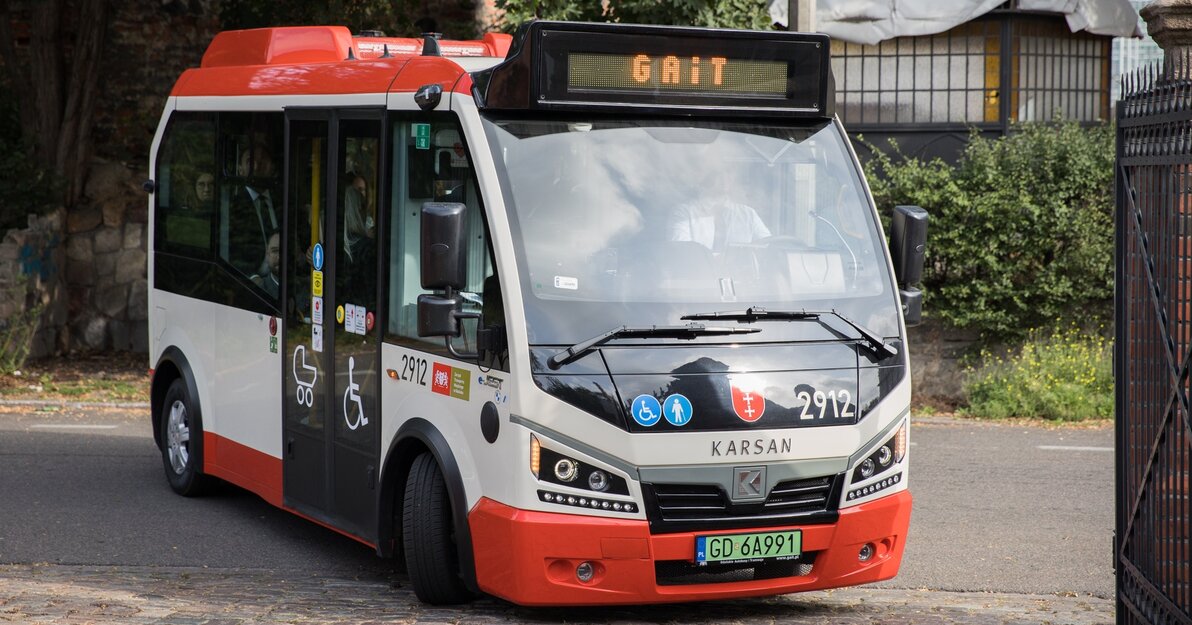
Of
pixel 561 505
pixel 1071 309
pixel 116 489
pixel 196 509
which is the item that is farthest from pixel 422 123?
pixel 1071 309

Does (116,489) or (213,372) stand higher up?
(213,372)

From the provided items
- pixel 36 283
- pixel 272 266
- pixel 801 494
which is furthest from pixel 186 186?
pixel 36 283

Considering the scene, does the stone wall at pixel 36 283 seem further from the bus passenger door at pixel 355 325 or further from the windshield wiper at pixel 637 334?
the windshield wiper at pixel 637 334

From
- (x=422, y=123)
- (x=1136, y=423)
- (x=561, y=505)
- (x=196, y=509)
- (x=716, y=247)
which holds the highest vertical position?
(x=422, y=123)

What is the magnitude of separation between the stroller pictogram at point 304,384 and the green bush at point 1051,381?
769 cm

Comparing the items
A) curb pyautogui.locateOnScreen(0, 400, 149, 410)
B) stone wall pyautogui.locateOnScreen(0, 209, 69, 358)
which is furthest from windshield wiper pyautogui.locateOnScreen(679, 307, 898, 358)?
stone wall pyautogui.locateOnScreen(0, 209, 69, 358)

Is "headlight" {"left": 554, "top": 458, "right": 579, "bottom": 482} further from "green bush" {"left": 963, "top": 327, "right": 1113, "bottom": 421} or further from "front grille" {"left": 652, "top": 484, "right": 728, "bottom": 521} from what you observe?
"green bush" {"left": 963, "top": 327, "right": 1113, "bottom": 421}

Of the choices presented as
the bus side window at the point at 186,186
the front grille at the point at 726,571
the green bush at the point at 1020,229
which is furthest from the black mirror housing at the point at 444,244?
the green bush at the point at 1020,229

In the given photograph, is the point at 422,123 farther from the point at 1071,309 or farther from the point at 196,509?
the point at 1071,309

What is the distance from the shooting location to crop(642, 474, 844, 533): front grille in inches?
245

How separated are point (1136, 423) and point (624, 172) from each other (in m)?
2.31

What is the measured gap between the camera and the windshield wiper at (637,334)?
616cm

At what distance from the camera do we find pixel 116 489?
10.0m

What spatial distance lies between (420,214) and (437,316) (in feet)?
2.21
